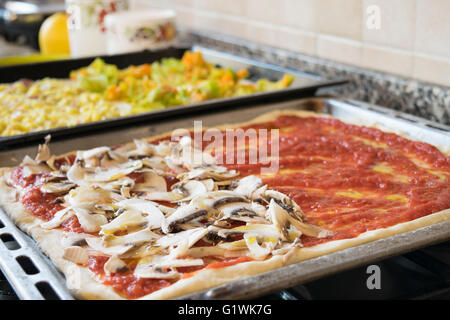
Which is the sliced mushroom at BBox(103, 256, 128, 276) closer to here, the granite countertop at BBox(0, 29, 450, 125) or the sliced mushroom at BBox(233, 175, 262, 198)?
the sliced mushroom at BBox(233, 175, 262, 198)

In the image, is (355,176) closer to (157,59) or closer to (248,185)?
(248,185)

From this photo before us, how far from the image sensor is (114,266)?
1157 millimetres

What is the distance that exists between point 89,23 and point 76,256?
7.44 ft

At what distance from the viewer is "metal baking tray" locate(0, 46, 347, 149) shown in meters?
1.84

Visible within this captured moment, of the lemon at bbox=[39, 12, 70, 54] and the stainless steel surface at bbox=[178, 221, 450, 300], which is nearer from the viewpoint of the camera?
the stainless steel surface at bbox=[178, 221, 450, 300]

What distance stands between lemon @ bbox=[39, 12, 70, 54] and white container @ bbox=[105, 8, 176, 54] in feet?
1.84

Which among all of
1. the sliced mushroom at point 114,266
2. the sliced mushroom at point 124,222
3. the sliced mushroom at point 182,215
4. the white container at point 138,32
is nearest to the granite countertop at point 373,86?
the white container at point 138,32

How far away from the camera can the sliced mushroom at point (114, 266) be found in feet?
3.79

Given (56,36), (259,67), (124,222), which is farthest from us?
(56,36)

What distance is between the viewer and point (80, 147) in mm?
1879

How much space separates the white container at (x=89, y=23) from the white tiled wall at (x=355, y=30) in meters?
0.60

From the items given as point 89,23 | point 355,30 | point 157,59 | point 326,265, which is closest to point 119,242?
point 326,265

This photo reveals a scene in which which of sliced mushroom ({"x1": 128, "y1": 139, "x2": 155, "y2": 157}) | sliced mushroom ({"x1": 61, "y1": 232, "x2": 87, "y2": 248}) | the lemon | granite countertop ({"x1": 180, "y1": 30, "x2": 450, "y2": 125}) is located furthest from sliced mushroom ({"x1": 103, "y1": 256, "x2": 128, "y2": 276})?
the lemon

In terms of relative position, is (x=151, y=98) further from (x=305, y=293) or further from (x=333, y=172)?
(x=305, y=293)
